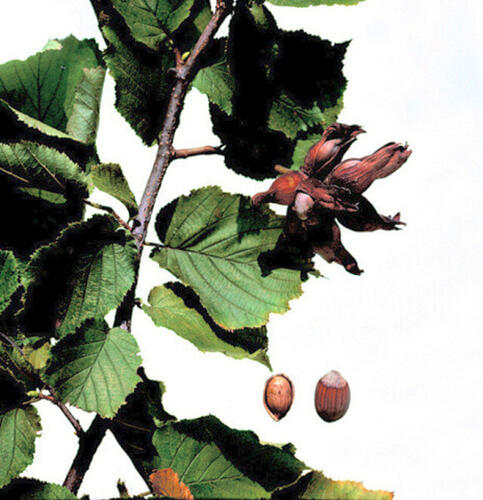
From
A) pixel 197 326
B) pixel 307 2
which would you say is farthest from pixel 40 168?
pixel 307 2

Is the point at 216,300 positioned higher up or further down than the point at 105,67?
further down

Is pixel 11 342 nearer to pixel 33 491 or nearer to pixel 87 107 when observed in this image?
pixel 33 491

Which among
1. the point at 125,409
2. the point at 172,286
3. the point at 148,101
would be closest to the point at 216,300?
the point at 172,286

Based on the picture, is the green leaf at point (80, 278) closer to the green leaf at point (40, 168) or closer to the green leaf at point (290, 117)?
the green leaf at point (40, 168)

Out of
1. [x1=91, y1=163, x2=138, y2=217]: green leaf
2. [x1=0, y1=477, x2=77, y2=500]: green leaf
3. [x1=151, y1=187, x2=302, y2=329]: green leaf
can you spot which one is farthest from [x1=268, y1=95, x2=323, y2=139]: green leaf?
[x1=0, y1=477, x2=77, y2=500]: green leaf

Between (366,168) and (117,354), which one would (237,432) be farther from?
(366,168)

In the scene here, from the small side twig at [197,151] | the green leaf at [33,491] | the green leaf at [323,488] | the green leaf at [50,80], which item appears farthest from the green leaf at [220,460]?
the green leaf at [50,80]

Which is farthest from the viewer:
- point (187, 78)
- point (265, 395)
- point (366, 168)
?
point (265, 395)
